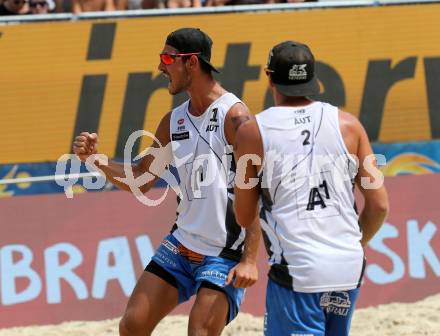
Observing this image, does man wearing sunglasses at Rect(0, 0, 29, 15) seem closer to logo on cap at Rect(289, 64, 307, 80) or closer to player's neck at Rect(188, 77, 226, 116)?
player's neck at Rect(188, 77, 226, 116)

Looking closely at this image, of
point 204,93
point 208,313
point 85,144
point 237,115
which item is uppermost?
point 204,93

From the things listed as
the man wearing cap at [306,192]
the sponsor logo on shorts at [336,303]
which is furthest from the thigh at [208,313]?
the sponsor logo on shorts at [336,303]

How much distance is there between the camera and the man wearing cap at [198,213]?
4.89 metres

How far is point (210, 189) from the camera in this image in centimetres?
495

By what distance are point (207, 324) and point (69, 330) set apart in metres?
2.79

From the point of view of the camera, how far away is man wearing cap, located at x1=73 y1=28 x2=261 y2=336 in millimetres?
4887

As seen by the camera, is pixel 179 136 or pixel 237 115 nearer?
pixel 237 115

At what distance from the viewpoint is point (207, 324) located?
15.8ft

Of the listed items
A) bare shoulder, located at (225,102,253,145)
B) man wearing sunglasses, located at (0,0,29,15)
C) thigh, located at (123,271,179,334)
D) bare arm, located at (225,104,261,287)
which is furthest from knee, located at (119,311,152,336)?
man wearing sunglasses, located at (0,0,29,15)

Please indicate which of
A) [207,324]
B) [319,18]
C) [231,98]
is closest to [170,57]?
[231,98]

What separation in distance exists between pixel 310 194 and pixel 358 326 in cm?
360

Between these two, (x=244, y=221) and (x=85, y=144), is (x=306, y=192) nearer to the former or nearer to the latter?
(x=244, y=221)

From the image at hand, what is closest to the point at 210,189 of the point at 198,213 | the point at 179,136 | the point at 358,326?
the point at 198,213

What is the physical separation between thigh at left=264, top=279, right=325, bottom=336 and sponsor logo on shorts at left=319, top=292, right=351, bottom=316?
0.03 metres
